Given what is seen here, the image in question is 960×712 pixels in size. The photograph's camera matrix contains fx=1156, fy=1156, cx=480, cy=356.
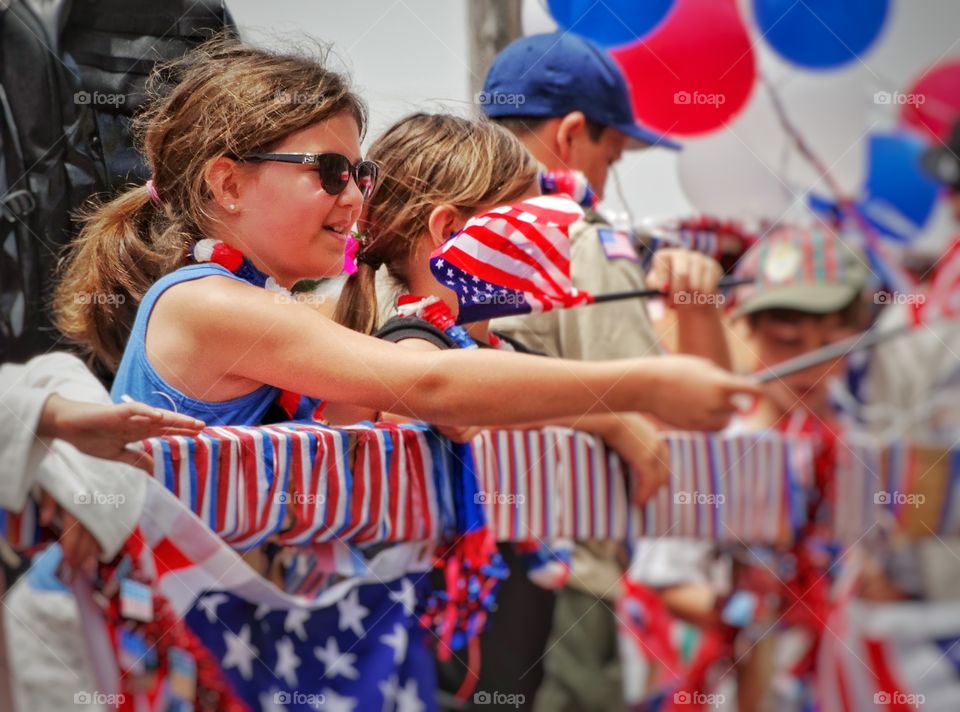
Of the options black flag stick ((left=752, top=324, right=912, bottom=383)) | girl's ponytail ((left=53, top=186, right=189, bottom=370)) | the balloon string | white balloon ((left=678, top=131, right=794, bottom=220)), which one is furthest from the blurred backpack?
black flag stick ((left=752, top=324, right=912, bottom=383))

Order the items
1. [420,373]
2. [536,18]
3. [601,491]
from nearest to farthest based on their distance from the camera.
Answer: [420,373], [601,491], [536,18]

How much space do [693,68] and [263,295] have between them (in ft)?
2.56

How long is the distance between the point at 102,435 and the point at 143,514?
127 millimetres

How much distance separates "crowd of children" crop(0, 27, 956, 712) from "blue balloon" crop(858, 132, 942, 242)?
9 centimetres

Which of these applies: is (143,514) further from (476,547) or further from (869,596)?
(869,596)

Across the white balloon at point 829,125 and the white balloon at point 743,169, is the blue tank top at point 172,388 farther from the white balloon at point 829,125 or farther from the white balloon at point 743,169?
the white balloon at point 829,125

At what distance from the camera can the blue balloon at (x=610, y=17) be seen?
189 cm

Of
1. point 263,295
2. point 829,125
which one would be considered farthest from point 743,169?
point 263,295

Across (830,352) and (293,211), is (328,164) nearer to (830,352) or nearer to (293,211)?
(293,211)

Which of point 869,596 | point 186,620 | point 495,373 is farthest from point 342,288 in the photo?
point 869,596

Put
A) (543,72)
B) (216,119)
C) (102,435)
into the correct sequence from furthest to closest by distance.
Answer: (543,72)
(216,119)
(102,435)

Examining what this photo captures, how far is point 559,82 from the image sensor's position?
1.93m

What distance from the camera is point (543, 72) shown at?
192 centimetres

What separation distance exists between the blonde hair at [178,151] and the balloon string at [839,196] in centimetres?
67
